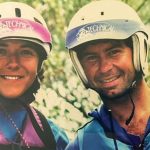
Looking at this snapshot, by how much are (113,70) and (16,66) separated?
0.64 metres

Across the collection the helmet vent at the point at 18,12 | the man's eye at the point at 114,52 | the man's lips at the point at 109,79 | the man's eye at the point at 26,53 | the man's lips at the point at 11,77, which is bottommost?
the man's lips at the point at 109,79

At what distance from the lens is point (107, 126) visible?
304 centimetres

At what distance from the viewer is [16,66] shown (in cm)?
298

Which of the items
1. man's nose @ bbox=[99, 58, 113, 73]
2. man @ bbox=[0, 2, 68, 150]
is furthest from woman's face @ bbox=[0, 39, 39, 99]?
man's nose @ bbox=[99, 58, 113, 73]

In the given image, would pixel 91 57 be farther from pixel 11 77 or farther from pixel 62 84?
pixel 11 77

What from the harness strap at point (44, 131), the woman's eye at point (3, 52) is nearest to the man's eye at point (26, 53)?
the woman's eye at point (3, 52)

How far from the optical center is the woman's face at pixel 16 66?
2.98 metres

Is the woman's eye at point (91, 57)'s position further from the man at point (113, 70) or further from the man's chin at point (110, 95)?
the man's chin at point (110, 95)

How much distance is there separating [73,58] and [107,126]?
51cm

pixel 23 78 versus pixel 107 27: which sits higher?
pixel 107 27

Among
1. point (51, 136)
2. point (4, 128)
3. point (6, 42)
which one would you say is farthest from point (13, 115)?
point (6, 42)

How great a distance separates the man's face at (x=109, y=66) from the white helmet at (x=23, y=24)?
278 millimetres

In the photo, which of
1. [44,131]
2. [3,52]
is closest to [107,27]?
[3,52]

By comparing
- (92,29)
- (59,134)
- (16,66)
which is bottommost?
(59,134)
